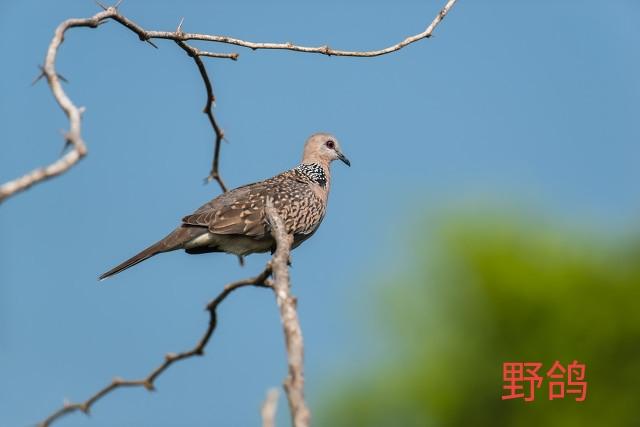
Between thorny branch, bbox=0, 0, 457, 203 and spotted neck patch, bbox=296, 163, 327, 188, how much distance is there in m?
1.78

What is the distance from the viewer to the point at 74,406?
404cm

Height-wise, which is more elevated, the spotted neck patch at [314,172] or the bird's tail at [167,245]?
the spotted neck patch at [314,172]

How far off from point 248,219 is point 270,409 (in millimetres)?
4629

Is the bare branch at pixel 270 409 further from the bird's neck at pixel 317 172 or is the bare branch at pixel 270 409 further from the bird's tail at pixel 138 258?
the bird's neck at pixel 317 172

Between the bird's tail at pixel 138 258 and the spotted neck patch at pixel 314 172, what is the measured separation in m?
1.87

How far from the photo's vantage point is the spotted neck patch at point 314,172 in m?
8.76

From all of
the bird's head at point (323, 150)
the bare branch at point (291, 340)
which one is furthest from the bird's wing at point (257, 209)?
the bare branch at point (291, 340)

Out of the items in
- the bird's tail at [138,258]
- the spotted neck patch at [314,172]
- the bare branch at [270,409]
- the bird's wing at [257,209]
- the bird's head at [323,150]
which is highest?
the bird's head at [323,150]

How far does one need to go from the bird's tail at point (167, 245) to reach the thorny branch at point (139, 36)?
62 centimetres

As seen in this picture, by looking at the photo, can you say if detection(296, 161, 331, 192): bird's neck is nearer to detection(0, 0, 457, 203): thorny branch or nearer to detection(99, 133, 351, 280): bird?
detection(99, 133, 351, 280): bird

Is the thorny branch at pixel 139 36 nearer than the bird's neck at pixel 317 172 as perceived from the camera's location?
Yes

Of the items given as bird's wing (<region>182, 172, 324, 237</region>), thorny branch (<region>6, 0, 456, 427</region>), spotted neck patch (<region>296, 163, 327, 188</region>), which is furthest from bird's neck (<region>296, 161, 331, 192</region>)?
thorny branch (<region>6, 0, 456, 427</region>)

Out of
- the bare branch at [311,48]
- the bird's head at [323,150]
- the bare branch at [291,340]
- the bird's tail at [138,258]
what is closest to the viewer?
the bare branch at [291,340]

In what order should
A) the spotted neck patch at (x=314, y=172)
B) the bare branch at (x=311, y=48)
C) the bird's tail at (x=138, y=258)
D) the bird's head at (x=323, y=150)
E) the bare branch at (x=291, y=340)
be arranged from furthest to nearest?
the bird's head at (x=323, y=150)
the spotted neck patch at (x=314, y=172)
the bird's tail at (x=138, y=258)
the bare branch at (x=311, y=48)
the bare branch at (x=291, y=340)
